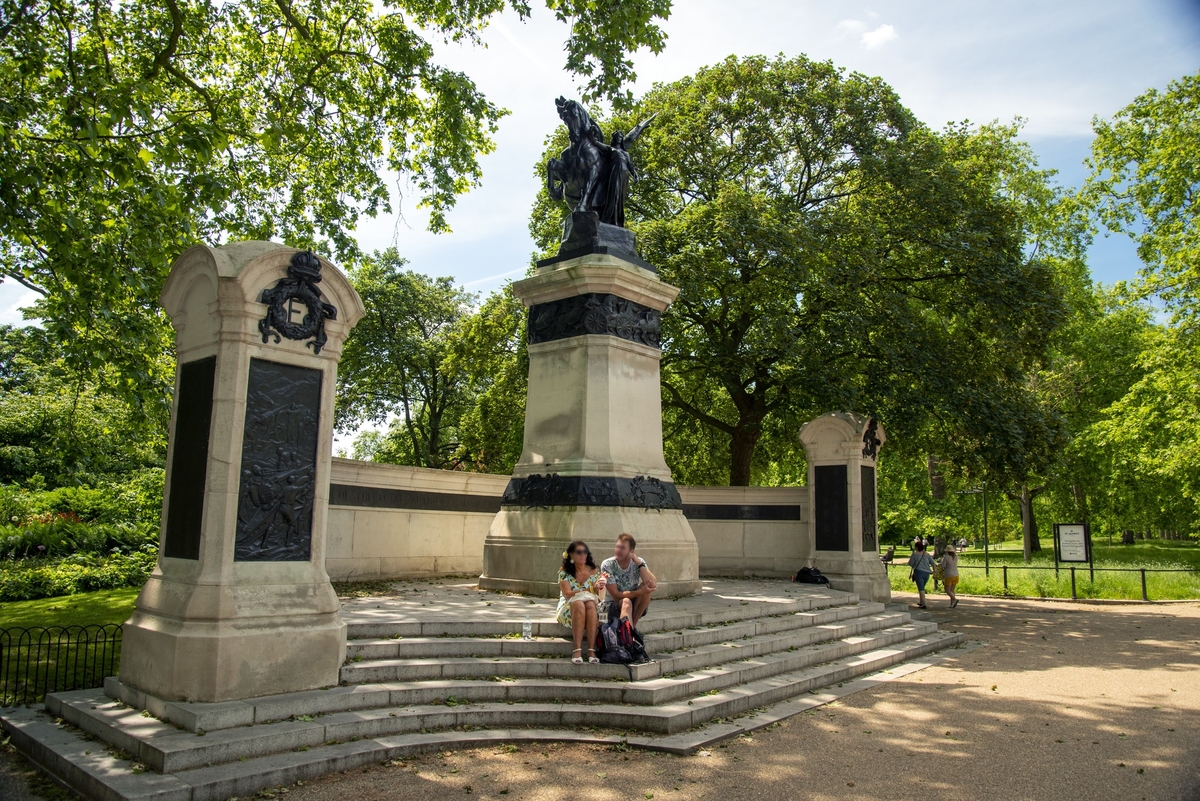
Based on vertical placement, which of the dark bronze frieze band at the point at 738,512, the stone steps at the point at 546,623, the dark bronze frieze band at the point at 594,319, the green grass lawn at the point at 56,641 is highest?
the dark bronze frieze band at the point at 594,319

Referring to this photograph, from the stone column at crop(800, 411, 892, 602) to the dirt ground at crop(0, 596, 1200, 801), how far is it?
16.5ft

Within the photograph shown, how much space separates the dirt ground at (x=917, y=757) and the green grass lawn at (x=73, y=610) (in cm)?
712

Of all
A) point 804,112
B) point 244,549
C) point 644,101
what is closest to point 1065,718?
point 244,549

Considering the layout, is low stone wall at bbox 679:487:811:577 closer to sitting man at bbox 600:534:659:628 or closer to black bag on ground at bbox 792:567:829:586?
black bag on ground at bbox 792:567:829:586

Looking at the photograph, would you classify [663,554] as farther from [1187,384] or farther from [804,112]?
[1187,384]

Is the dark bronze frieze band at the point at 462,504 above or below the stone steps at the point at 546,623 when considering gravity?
above

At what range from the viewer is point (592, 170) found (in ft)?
41.6

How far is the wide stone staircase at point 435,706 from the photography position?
5301 millimetres

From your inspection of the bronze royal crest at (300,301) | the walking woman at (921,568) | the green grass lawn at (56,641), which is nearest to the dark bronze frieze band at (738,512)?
the walking woman at (921,568)

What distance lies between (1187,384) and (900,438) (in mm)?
11839

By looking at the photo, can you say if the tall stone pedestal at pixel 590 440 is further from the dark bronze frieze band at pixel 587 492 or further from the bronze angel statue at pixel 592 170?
the bronze angel statue at pixel 592 170

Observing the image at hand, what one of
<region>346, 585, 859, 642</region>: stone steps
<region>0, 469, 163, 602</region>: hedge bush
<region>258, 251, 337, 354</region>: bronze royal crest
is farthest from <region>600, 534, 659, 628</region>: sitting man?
<region>0, 469, 163, 602</region>: hedge bush

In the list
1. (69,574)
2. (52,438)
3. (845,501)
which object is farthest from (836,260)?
(52,438)

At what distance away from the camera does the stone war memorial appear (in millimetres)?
5883
